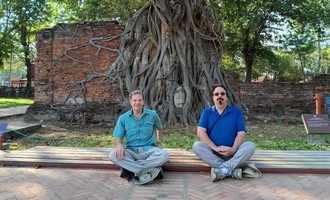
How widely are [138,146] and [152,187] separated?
697mm

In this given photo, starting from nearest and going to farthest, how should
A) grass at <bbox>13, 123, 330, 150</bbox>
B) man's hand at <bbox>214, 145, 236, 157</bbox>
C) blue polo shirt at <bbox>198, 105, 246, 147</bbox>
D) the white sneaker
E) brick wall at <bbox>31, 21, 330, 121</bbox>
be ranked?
the white sneaker, man's hand at <bbox>214, 145, 236, 157</bbox>, blue polo shirt at <bbox>198, 105, 246, 147</bbox>, grass at <bbox>13, 123, 330, 150</bbox>, brick wall at <bbox>31, 21, 330, 121</bbox>

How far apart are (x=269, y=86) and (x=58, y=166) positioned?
12372 millimetres

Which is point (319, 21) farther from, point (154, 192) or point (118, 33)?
point (154, 192)

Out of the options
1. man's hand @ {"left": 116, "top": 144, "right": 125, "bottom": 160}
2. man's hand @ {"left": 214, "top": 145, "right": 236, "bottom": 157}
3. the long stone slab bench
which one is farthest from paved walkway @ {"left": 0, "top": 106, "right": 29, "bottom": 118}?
man's hand @ {"left": 214, "top": 145, "right": 236, "bottom": 157}

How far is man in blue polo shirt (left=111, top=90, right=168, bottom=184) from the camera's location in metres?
5.46

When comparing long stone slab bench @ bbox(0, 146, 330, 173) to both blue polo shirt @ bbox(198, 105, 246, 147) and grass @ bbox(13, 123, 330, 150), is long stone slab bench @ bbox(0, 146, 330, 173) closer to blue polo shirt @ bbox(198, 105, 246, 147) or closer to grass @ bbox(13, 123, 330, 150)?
blue polo shirt @ bbox(198, 105, 246, 147)

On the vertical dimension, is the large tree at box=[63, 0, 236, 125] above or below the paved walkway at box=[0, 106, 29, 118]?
above

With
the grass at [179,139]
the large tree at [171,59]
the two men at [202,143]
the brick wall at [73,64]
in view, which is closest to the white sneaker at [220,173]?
the two men at [202,143]

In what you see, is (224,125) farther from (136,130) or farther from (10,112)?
(10,112)

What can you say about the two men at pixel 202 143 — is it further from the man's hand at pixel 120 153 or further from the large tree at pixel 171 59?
the large tree at pixel 171 59

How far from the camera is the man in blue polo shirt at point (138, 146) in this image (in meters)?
5.46

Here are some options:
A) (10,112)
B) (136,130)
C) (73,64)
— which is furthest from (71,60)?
(136,130)

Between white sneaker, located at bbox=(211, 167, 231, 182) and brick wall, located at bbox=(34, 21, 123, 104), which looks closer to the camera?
white sneaker, located at bbox=(211, 167, 231, 182)

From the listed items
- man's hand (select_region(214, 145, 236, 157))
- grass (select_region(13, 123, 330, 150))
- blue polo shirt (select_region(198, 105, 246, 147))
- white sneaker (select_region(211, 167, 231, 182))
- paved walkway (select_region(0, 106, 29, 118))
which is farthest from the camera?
paved walkway (select_region(0, 106, 29, 118))
